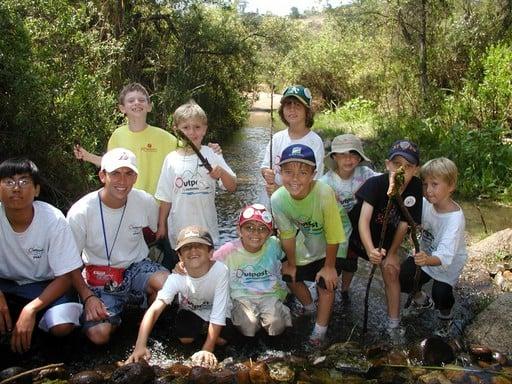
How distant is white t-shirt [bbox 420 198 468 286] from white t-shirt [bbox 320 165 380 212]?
0.56 meters

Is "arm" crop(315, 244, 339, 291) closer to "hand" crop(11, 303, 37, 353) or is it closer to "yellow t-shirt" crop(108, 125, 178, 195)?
"yellow t-shirt" crop(108, 125, 178, 195)

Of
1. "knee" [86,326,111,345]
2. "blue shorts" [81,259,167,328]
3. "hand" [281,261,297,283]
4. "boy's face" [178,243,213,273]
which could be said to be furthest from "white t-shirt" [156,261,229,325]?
"hand" [281,261,297,283]

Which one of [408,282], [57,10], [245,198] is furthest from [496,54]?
[57,10]

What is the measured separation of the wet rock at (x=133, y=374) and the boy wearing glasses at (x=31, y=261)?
561mm

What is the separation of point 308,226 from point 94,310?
1.70 m

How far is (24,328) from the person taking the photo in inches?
132

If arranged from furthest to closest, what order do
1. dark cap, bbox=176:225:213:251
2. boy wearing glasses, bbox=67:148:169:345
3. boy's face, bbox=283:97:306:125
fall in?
boy's face, bbox=283:97:306:125
boy wearing glasses, bbox=67:148:169:345
dark cap, bbox=176:225:213:251

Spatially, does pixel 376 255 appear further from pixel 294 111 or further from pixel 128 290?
pixel 128 290

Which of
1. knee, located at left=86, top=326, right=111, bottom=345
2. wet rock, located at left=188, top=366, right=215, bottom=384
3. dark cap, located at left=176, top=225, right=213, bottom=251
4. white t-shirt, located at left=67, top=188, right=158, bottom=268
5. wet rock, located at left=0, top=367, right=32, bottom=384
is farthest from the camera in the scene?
white t-shirt, located at left=67, top=188, right=158, bottom=268

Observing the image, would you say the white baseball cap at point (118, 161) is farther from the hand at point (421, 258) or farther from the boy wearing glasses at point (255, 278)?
the hand at point (421, 258)

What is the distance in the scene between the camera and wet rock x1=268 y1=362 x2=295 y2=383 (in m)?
3.44

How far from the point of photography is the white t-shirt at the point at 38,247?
355 centimetres

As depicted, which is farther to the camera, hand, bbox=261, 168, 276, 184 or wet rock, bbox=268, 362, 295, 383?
hand, bbox=261, 168, 276, 184

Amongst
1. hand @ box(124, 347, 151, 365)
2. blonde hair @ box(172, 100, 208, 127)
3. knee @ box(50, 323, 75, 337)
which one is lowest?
hand @ box(124, 347, 151, 365)
